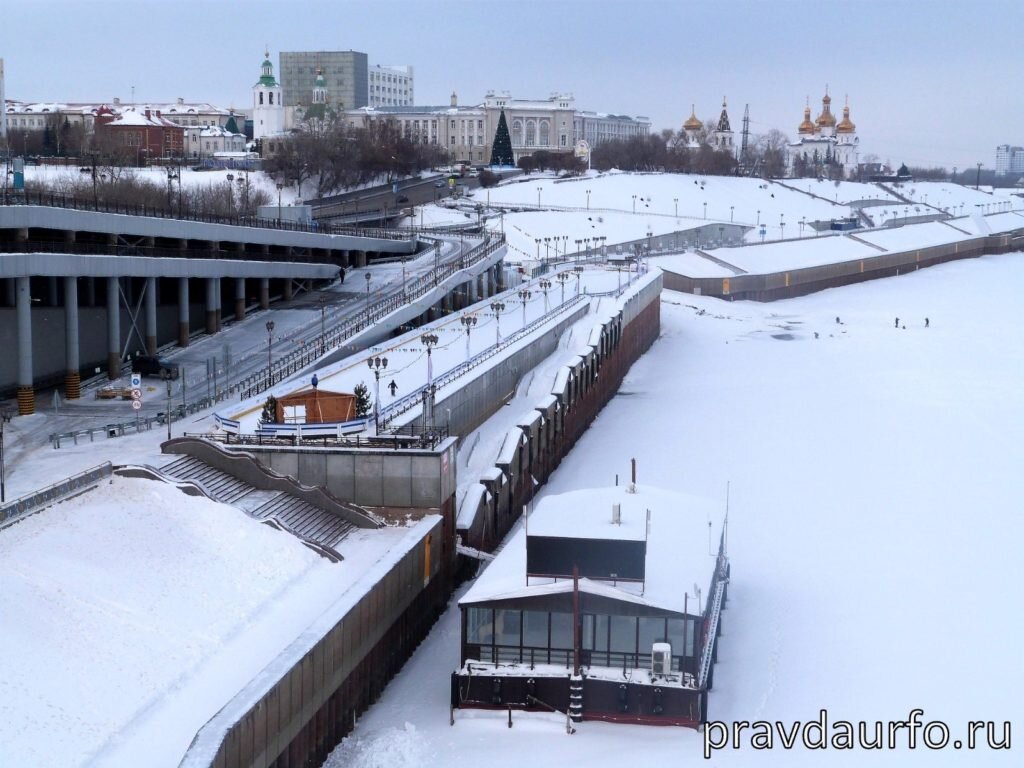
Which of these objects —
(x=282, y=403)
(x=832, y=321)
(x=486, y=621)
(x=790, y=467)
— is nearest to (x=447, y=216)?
(x=832, y=321)

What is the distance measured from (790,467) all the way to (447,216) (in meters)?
66.6

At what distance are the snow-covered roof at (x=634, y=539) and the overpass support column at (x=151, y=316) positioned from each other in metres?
20.1

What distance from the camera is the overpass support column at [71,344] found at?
33031 mm

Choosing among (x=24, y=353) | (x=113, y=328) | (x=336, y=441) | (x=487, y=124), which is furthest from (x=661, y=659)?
(x=487, y=124)

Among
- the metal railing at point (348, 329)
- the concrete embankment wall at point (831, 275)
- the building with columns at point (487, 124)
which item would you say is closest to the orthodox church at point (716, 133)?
the building with columns at point (487, 124)

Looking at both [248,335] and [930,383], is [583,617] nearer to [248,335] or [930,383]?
[248,335]

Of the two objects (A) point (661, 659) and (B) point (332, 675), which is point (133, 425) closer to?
(B) point (332, 675)

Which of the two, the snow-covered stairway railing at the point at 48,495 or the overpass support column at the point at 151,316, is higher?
the overpass support column at the point at 151,316

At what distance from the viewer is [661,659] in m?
17.7

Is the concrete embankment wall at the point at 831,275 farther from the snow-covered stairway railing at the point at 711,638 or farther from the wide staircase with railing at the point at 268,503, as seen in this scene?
the wide staircase with railing at the point at 268,503

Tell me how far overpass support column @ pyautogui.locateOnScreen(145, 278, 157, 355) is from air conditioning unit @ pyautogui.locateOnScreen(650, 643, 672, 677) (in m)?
24.4

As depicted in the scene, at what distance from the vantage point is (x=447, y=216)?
97.1 meters

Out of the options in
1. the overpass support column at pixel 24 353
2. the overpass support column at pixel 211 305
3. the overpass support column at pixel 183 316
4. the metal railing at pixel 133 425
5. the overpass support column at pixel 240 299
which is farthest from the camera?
the overpass support column at pixel 240 299

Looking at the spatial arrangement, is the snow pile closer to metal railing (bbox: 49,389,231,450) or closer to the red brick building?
metal railing (bbox: 49,389,231,450)
